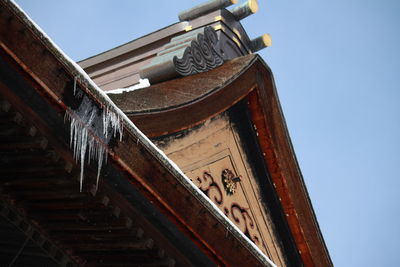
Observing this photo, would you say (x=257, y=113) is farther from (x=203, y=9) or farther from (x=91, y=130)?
(x=91, y=130)

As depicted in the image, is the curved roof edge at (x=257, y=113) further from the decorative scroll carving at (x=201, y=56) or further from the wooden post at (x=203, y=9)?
the wooden post at (x=203, y=9)

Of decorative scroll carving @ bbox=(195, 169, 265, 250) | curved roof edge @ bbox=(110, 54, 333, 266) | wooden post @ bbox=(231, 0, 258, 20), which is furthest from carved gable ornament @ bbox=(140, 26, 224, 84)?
decorative scroll carving @ bbox=(195, 169, 265, 250)

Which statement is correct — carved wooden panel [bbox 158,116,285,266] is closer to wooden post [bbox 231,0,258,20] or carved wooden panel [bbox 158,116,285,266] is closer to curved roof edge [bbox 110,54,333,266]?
curved roof edge [bbox 110,54,333,266]

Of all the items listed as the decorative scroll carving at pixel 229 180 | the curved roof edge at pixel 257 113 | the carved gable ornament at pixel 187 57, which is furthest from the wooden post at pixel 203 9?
the decorative scroll carving at pixel 229 180

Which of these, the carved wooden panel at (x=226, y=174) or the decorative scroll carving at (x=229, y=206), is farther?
the decorative scroll carving at (x=229, y=206)

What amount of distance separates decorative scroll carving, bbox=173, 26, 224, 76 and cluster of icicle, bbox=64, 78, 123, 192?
121 inches

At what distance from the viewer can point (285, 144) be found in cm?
717

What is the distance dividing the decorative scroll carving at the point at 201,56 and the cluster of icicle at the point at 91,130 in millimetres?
3064

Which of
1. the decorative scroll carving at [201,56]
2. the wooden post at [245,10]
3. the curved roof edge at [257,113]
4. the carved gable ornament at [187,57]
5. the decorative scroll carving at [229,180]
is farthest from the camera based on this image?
the wooden post at [245,10]

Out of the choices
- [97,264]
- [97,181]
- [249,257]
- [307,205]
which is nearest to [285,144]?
Result: [307,205]

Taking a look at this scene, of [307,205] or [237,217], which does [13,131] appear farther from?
[307,205]

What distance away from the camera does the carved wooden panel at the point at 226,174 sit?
19.2 ft

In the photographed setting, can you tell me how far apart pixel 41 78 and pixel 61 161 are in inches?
21.3

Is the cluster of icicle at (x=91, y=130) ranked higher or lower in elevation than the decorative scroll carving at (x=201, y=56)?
lower
